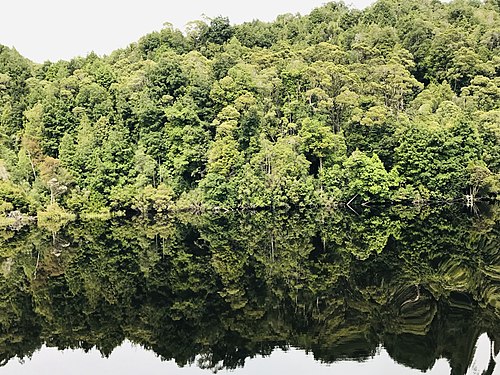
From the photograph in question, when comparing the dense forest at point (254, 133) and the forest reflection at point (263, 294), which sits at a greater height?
the dense forest at point (254, 133)

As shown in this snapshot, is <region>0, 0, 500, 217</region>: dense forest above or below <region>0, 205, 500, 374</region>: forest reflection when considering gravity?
above

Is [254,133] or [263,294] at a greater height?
[254,133]

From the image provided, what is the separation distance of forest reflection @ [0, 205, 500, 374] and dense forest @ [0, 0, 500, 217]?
14863 millimetres

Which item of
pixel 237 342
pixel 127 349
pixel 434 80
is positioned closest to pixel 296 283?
pixel 237 342

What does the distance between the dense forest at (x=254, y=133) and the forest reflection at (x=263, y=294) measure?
14863 mm

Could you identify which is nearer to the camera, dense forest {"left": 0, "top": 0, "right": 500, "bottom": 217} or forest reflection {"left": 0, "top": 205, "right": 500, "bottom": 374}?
forest reflection {"left": 0, "top": 205, "right": 500, "bottom": 374}

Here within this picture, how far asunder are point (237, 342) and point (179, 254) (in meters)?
11.1

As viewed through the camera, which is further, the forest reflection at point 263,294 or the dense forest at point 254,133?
the dense forest at point 254,133

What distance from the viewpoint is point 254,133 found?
149 feet

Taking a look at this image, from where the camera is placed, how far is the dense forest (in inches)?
1613

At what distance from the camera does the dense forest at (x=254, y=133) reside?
134 feet

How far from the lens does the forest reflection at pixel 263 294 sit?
10.8 m

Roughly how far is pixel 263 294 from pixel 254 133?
31554 mm

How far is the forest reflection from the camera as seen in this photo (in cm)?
1076
